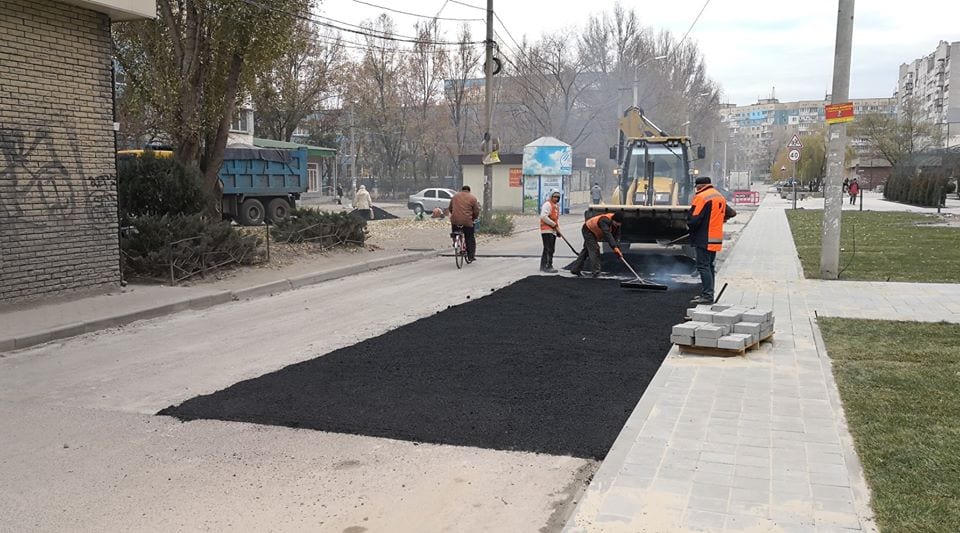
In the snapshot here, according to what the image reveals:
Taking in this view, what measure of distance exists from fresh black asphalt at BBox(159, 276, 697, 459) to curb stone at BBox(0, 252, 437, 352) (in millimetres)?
3565

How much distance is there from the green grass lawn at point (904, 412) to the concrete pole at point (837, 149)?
13.2 feet

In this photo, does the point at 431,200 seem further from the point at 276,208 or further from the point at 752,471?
the point at 752,471

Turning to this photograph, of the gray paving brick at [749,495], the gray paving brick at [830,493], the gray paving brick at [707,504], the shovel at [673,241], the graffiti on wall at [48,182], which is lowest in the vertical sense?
the gray paving brick at [707,504]

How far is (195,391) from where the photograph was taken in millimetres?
6406

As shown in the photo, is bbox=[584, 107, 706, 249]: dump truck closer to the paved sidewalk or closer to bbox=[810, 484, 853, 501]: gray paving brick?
the paved sidewalk

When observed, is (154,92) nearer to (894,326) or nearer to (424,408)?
(424,408)

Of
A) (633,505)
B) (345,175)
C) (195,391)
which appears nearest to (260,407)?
(195,391)

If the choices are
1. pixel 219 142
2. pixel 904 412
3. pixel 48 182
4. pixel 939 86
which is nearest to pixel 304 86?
pixel 219 142

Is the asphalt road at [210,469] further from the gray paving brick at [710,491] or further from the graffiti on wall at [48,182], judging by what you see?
the graffiti on wall at [48,182]

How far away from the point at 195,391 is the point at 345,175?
236 feet

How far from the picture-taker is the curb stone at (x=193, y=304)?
335 inches

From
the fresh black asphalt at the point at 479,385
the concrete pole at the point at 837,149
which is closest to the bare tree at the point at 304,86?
the concrete pole at the point at 837,149

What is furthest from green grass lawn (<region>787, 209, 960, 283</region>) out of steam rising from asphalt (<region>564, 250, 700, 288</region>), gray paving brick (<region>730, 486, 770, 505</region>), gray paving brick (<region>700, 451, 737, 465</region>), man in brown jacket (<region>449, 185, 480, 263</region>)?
gray paving brick (<region>730, 486, 770, 505</region>)

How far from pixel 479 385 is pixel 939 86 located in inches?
4580
